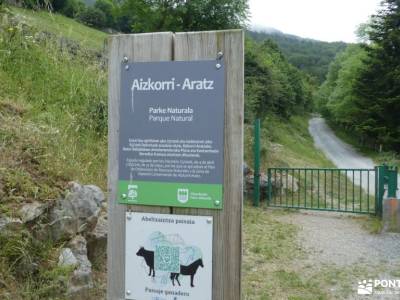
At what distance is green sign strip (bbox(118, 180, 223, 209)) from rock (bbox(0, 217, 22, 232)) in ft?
4.11

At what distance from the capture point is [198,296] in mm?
2105

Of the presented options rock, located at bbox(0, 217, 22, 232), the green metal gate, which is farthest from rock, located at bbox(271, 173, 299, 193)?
rock, located at bbox(0, 217, 22, 232)

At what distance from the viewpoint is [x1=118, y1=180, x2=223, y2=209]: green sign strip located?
2.07 metres

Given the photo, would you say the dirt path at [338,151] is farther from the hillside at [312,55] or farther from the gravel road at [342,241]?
the hillside at [312,55]

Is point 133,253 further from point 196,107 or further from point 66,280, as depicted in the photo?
point 66,280

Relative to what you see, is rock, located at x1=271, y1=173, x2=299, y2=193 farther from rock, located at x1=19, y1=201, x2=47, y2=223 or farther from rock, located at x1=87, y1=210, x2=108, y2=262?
rock, located at x1=19, y1=201, x2=47, y2=223

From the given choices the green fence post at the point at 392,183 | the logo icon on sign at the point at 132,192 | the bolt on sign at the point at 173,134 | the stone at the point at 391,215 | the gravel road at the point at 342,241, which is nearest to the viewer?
the bolt on sign at the point at 173,134

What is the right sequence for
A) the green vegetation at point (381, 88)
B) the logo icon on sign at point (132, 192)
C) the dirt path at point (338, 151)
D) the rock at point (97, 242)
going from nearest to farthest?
the logo icon on sign at point (132, 192), the rock at point (97, 242), the dirt path at point (338, 151), the green vegetation at point (381, 88)

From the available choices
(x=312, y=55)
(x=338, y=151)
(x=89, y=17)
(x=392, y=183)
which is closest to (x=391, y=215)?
(x=392, y=183)

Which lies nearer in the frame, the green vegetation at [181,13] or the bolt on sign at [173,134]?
the bolt on sign at [173,134]

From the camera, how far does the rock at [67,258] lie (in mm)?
3112

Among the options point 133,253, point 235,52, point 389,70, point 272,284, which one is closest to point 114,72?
point 235,52

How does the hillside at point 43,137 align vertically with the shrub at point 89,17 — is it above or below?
below

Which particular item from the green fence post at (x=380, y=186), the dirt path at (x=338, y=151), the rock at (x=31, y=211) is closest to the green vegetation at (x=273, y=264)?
the green fence post at (x=380, y=186)
